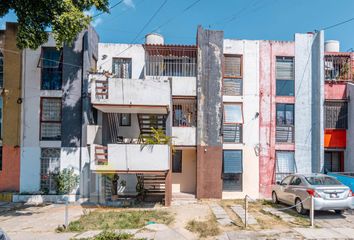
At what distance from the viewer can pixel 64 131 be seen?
543 inches

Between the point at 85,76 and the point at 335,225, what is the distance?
13463 mm

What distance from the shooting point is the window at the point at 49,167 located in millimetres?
13906

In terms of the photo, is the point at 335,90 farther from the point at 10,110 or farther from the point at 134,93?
the point at 10,110

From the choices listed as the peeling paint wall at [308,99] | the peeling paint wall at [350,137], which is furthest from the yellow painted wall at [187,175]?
the peeling paint wall at [350,137]

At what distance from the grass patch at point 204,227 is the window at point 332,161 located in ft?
Result: 32.7

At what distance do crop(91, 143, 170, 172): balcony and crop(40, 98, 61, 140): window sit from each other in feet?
11.6

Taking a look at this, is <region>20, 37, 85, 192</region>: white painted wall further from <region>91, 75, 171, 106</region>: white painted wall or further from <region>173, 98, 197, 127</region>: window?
<region>173, 98, 197, 127</region>: window

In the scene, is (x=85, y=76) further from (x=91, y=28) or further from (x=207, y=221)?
(x=207, y=221)

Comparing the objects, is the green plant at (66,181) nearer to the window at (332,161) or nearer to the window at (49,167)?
the window at (49,167)

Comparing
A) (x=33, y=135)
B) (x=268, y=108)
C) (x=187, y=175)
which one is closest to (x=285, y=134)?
(x=268, y=108)

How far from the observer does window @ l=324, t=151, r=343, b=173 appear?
52.0 ft

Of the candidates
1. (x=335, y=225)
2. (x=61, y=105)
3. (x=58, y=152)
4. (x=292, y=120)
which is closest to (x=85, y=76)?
(x=61, y=105)

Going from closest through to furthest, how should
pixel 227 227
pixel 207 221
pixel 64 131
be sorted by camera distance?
1. pixel 227 227
2. pixel 207 221
3. pixel 64 131

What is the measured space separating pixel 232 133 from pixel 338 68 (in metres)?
8.07
